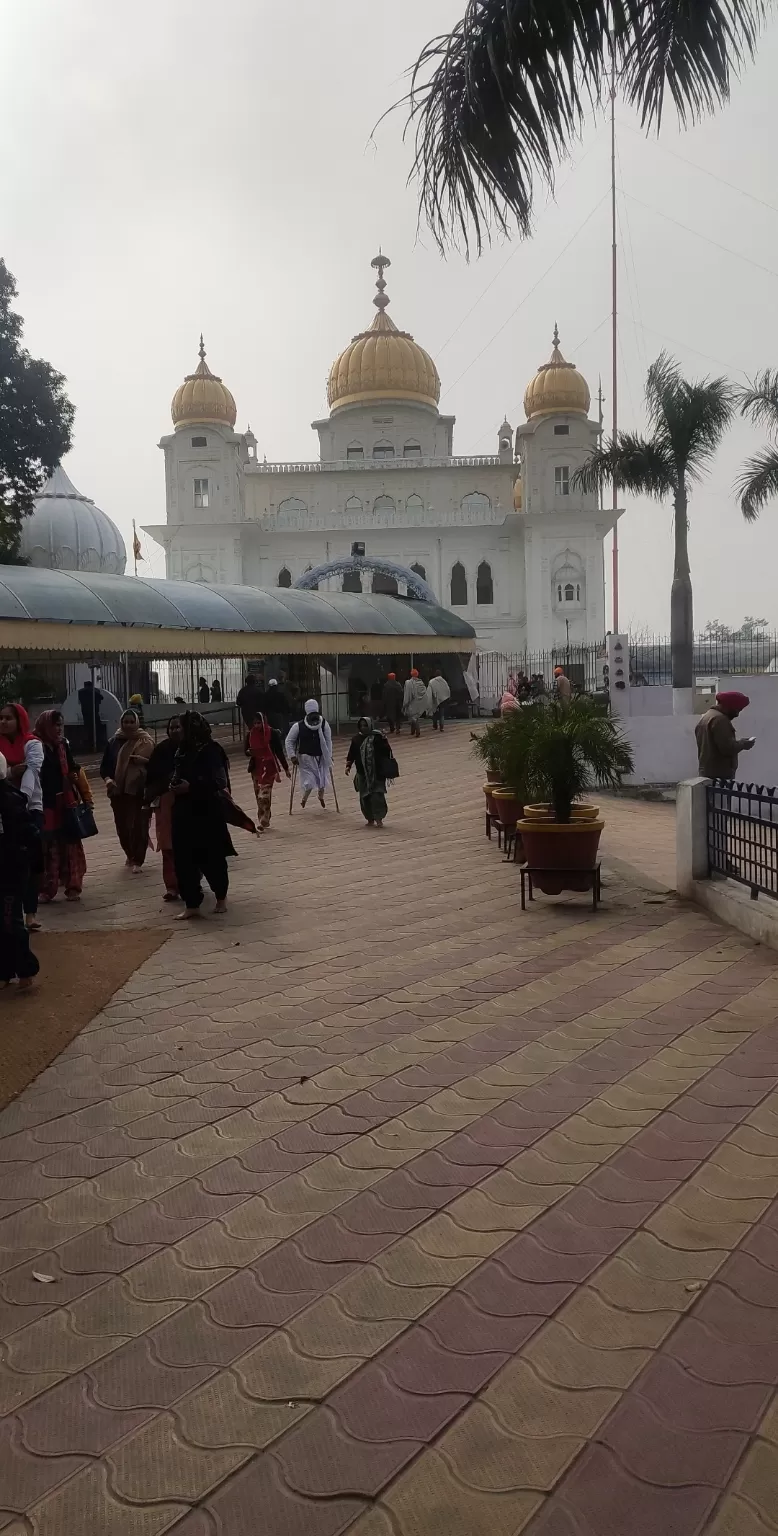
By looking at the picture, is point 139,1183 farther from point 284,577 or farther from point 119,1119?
point 284,577

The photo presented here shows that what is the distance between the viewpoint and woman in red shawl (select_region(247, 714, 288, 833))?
11.3 meters

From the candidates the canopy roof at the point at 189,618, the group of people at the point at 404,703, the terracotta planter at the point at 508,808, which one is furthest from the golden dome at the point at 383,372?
the terracotta planter at the point at 508,808

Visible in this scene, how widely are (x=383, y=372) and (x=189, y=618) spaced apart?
27594 millimetres

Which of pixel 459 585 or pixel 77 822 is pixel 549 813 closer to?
pixel 77 822

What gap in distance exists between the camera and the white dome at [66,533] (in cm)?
2953

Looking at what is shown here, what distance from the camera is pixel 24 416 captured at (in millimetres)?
27141

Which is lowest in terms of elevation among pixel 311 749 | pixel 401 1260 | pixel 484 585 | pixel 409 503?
pixel 401 1260

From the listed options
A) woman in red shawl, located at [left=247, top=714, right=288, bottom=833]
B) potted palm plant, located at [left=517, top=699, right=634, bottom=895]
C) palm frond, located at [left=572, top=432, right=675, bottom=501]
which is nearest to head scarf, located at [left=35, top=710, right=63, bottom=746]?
potted palm plant, located at [left=517, top=699, right=634, bottom=895]

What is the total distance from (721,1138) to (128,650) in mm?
16437

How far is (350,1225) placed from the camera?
3021mm

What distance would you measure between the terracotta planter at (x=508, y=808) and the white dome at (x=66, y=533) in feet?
70.9

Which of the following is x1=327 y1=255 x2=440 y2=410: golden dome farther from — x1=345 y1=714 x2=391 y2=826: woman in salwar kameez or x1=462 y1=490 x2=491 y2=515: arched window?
x1=345 y1=714 x2=391 y2=826: woman in salwar kameez

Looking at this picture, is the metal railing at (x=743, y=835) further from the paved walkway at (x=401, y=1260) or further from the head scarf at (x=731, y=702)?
the paved walkway at (x=401, y=1260)

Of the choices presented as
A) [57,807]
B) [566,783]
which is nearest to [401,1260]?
[566,783]
